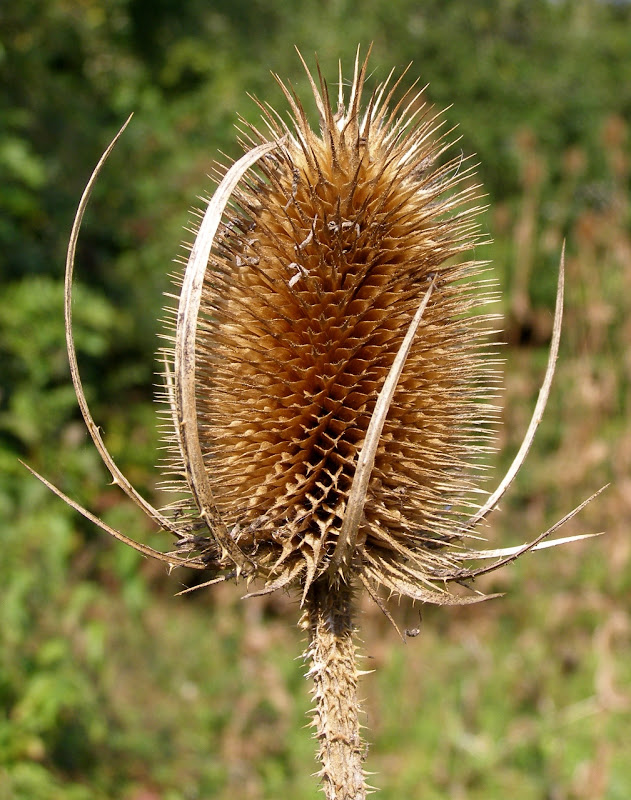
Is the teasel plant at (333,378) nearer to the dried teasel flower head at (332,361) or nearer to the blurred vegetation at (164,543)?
the dried teasel flower head at (332,361)

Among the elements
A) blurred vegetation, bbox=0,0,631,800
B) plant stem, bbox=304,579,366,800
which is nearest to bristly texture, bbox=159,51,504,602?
plant stem, bbox=304,579,366,800

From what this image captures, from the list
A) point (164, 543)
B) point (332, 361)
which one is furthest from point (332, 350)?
point (164, 543)

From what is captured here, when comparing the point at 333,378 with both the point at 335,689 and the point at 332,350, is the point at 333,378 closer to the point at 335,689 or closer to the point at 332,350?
the point at 332,350

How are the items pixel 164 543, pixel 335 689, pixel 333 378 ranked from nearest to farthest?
pixel 335 689
pixel 333 378
pixel 164 543

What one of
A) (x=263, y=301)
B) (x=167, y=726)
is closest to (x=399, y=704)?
(x=167, y=726)

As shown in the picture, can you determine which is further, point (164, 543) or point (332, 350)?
point (164, 543)

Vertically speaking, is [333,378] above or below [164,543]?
above
